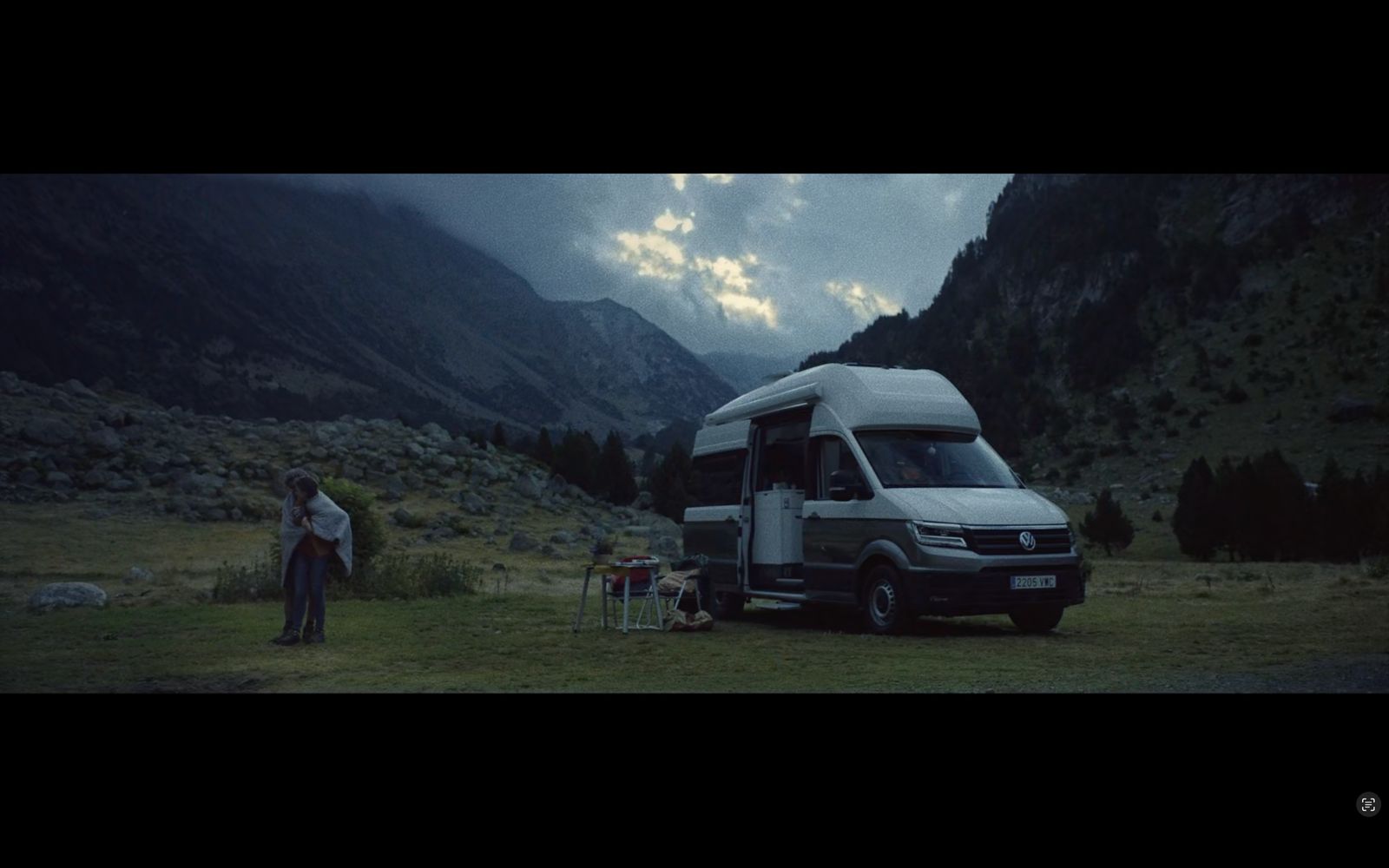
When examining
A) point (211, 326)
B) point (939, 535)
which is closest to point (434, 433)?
point (939, 535)

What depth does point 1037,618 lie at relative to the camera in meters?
10.9

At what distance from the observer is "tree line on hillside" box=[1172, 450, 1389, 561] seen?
26.7 m

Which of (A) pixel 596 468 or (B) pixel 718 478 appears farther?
(A) pixel 596 468

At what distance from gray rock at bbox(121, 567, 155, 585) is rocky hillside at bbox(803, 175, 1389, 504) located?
26.4 m

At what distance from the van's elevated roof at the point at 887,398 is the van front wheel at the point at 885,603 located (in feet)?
5.41

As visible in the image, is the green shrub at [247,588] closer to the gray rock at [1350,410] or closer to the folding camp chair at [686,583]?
the folding camp chair at [686,583]

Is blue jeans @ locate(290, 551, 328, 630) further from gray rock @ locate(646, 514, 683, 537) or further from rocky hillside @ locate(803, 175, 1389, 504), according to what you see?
rocky hillside @ locate(803, 175, 1389, 504)

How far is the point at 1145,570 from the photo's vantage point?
23.9m

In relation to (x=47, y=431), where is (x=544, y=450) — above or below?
above

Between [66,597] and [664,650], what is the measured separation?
994 centimetres

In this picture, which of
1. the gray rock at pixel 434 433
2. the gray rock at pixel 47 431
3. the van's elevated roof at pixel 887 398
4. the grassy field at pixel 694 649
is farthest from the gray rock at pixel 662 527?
the van's elevated roof at pixel 887 398

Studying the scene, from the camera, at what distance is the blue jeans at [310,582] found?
9.90 metres

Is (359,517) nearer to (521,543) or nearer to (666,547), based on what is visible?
(521,543)
